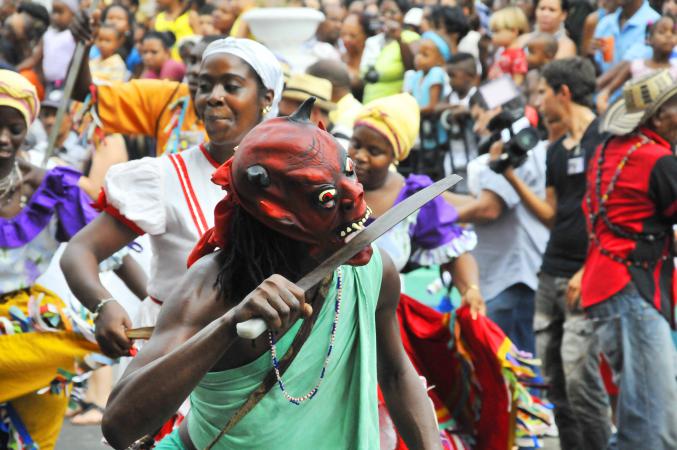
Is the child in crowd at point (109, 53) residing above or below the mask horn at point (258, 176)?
below

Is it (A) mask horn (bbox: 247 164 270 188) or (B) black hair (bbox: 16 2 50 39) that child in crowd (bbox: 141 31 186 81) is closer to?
(B) black hair (bbox: 16 2 50 39)

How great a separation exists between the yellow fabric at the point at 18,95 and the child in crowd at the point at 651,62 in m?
4.65

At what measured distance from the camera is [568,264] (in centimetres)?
693

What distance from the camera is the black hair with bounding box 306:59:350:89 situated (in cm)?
841

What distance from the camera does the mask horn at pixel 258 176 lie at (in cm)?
268

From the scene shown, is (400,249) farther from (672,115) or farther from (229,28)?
(229,28)

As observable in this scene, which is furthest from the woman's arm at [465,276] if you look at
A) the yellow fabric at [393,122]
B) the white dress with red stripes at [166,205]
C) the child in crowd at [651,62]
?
the child in crowd at [651,62]

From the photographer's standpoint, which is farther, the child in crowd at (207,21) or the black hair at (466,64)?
the child in crowd at (207,21)

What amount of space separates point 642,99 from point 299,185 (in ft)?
11.9

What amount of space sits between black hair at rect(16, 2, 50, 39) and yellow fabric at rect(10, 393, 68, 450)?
26.6ft

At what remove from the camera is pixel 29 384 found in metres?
5.10

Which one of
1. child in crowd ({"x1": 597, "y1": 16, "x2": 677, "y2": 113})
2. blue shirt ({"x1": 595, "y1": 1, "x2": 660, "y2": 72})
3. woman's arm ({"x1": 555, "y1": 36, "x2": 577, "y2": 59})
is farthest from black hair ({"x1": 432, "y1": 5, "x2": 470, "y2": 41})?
child in crowd ({"x1": 597, "y1": 16, "x2": 677, "y2": 113})

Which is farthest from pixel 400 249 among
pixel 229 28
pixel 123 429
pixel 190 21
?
pixel 190 21

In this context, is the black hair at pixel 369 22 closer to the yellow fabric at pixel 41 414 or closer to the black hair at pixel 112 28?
the black hair at pixel 112 28
